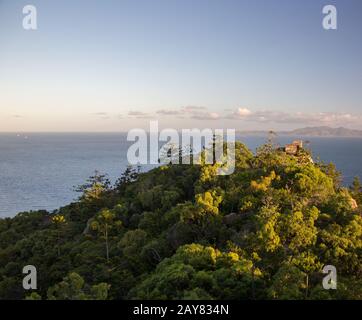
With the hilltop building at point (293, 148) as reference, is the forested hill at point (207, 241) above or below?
below

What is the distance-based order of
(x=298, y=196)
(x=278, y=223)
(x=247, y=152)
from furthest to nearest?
(x=247, y=152) → (x=298, y=196) → (x=278, y=223)

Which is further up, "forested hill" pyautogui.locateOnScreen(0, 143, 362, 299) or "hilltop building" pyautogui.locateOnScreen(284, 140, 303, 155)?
"hilltop building" pyautogui.locateOnScreen(284, 140, 303, 155)

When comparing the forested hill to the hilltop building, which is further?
the hilltop building

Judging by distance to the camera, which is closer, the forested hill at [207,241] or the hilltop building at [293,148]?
the forested hill at [207,241]

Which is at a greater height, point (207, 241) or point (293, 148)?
point (293, 148)

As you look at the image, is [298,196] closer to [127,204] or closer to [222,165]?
[222,165]

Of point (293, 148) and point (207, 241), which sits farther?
point (293, 148)
